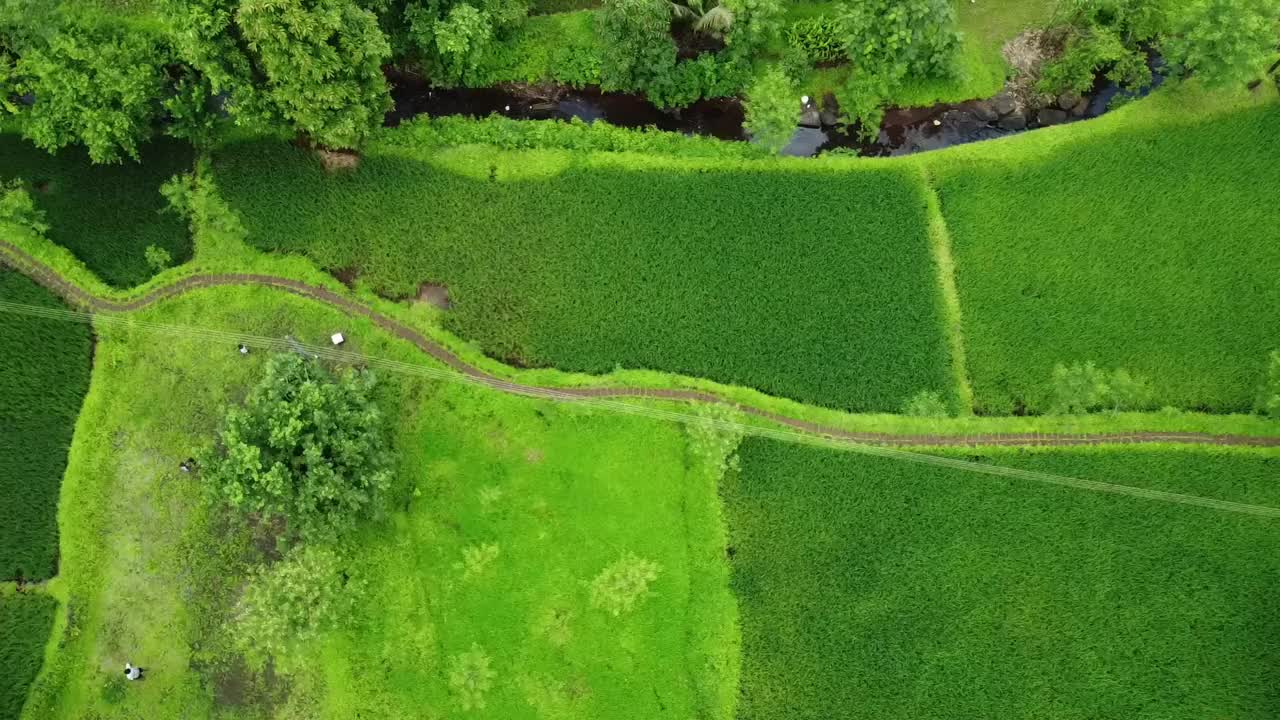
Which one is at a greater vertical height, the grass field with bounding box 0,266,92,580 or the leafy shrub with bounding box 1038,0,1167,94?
the leafy shrub with bounding box 1038,0,1167,94

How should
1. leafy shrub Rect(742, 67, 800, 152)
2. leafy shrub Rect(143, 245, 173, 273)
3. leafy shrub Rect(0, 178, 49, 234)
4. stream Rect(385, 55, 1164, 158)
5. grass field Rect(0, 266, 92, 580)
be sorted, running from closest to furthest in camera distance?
grass field Rect(0, 266, 92, 580) < leafy shrub Rect(0, 178, 49, 234) < leafy shrub Rect(742, 67, 800, 152) < leafy shrub Rect(143, 245, 173, 273) < stream Rect(385, 55, 1164, 158)

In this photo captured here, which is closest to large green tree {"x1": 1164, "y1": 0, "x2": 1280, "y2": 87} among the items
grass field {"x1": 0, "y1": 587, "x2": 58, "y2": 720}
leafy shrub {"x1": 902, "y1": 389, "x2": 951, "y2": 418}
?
leafy shrub {"x1": 902, "y1": 389, "x2": 951, "y2": 418}

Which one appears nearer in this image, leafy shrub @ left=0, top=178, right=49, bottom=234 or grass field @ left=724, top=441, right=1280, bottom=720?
grass field @ left=724, top=441, right=1280, bottom=720

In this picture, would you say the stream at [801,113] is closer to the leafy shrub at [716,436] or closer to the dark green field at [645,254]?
the dark green field at [645,254]

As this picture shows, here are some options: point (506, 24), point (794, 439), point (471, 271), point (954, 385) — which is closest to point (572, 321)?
point (471, 271)

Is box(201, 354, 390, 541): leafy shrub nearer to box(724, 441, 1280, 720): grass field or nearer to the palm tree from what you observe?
box(724, 441, 1280, 720): grass field

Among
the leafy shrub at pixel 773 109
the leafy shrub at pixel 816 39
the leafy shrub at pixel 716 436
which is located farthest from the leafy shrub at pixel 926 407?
the leafy shrub at pixel 816 39

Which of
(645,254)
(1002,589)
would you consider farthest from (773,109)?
(1002,589)

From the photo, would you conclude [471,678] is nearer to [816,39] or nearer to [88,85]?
[88,85]
